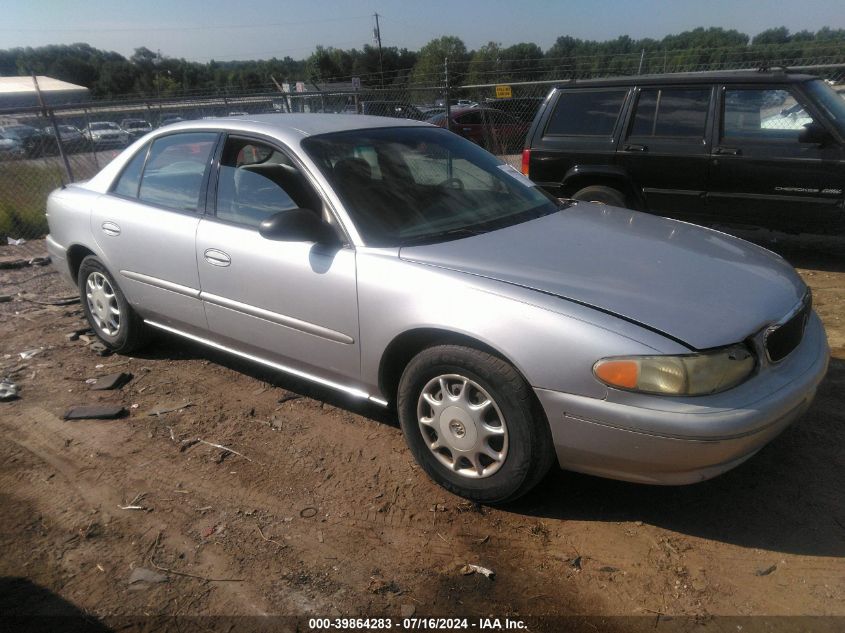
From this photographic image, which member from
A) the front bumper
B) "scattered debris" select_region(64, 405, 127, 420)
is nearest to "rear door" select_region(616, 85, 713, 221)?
the front bumper

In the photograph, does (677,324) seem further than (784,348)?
No

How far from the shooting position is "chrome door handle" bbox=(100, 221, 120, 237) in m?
4.24

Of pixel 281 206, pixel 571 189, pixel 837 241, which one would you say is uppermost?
pixel 281 206

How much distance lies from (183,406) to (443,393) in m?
1.96

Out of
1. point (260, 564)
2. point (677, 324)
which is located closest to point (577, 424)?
point (677, 324)

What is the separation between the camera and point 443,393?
284 cm

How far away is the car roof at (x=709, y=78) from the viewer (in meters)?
5.99

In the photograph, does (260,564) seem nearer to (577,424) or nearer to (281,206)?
(577,424)

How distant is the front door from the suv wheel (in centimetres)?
404

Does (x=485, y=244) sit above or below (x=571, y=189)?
above

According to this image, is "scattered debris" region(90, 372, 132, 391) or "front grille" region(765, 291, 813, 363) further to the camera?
"scattered debris" region(90, 372, 132, 391)

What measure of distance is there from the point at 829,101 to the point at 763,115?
549 mm

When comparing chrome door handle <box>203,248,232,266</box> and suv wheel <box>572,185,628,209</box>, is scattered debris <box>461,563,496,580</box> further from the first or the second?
suv wheel <box>572,185,628,209</box>

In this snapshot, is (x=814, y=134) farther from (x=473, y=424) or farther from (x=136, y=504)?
(x=136, y=504)
